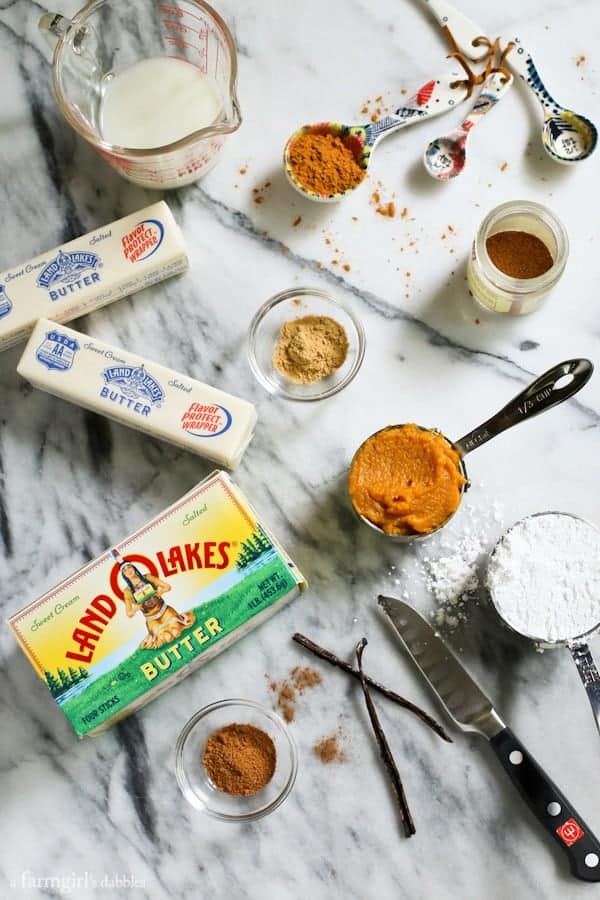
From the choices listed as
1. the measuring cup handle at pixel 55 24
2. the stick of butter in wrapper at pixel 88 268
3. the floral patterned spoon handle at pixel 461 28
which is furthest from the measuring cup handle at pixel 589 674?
the measuring cup handle at pixel 55 24

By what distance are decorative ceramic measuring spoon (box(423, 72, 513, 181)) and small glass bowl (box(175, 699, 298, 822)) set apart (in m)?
0.97

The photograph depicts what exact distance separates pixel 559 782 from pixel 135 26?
1.48 m

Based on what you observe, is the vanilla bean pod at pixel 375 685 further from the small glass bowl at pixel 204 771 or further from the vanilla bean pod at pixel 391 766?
Result: the small glass bowl at pixel 204 771

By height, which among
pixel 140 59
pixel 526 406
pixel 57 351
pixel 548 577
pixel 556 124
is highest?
pixel 556 124

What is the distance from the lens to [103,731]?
160cm

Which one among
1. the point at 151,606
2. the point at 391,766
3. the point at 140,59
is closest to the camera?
the point at 151,606

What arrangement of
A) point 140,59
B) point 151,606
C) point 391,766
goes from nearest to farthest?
1. point 151,606
2. point 391,766
3. point 140,59

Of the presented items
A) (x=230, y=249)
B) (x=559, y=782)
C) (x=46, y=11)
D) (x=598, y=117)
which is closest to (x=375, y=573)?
(x=559, y=782)

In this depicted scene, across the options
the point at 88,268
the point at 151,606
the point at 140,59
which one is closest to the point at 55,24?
the point at 140,59

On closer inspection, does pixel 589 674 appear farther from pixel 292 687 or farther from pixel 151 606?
pixel 151 606

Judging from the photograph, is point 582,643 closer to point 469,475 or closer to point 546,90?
point 469,475

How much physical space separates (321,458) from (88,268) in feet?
1.67

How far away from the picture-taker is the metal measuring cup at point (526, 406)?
1.48 metres

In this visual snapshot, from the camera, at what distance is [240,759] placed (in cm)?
155
